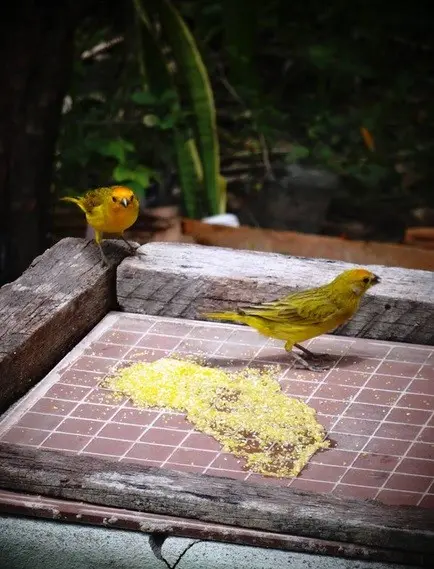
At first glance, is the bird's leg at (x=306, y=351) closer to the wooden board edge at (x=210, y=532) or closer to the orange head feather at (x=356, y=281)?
the orange head feather at (x=356, y=281)

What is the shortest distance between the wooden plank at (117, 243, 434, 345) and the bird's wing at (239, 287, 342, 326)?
8.6 inches

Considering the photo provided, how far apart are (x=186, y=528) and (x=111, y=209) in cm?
153

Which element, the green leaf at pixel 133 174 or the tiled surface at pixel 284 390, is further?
the green leaf at pixel 133 174

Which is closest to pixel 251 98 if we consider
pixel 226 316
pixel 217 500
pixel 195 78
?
pixel 195 78

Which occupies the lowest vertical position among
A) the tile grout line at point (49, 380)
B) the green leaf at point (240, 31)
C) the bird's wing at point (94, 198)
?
the tile grout line at point (49, 380)

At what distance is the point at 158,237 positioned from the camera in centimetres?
597

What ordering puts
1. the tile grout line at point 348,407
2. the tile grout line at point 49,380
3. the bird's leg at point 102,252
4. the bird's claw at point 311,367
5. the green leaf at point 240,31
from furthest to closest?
1. the green leaf at point 240,31
2. the bird's leg at point 102,252
3. the bird's claw at point 311,367
4. the tile grout line at point 49,380
5. the tile grout line at point 348,407

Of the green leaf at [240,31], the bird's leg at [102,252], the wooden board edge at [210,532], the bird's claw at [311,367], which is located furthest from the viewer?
the green leaf at [240,31]

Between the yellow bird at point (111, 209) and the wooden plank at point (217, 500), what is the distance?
1.25 m

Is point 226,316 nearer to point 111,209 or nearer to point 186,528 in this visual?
point 111,209

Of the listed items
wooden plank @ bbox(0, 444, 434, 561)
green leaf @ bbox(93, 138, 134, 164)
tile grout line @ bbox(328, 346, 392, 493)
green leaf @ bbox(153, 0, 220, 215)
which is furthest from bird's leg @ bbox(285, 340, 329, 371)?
green leaf @ bbox(153, 0, 220, 215)

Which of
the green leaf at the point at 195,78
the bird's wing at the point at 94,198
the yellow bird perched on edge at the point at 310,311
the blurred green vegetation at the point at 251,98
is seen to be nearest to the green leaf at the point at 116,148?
the blurred green vegetation at the point at 251,98

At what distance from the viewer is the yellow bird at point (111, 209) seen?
3902 mm

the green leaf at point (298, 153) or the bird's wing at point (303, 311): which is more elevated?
the bird's wing at point (303, 311)
